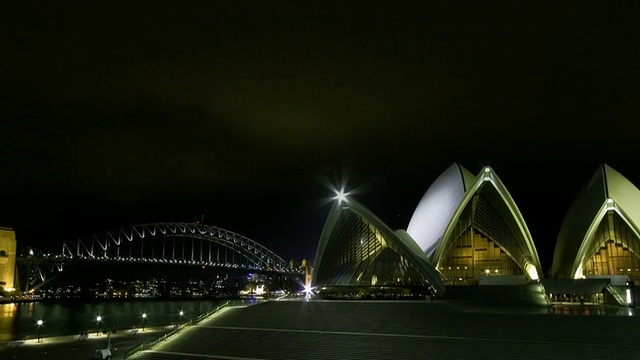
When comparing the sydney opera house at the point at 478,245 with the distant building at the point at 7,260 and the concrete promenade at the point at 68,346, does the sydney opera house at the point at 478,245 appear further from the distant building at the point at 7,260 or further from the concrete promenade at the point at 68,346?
the distant building at the point at 7,260

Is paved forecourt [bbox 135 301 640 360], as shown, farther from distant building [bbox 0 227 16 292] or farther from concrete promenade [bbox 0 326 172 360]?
distant building [bbox 0 227 16 292]

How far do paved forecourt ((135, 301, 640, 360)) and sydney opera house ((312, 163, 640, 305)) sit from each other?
7.76m

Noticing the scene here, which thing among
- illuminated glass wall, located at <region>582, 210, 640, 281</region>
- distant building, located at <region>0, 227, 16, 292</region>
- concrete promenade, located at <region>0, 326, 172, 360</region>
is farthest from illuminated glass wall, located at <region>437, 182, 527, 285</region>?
distant building, located at <region>0, 227, 16, 292</region>

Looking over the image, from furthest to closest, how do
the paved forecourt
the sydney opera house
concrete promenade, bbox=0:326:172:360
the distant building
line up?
the distant building, the sydney opera house, concrete promenade, bbox=0:326:172:360, the paved forecourt

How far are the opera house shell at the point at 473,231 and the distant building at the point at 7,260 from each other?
55432 mm

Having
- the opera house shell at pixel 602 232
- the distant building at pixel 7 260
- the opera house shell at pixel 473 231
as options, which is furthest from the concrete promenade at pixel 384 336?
the distant building at pixel 7 260

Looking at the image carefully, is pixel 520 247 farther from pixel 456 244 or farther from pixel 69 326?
pixel 69 326

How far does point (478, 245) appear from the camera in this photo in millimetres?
39125

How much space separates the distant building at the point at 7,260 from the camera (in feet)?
228

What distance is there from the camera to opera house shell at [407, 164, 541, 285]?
111ft

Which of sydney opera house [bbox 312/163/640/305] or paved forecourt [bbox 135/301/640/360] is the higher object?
sydney opera house [bbox 312/163/640/305]

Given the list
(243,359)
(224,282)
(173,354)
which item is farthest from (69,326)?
(224,282)

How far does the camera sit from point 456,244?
38.9 m

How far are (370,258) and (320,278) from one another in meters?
3.13
